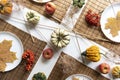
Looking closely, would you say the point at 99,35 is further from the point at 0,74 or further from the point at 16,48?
the point at 0,74

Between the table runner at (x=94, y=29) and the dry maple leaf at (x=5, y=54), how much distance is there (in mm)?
370

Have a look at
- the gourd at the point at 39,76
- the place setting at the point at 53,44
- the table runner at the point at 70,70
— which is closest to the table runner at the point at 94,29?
the place setting at the point at 53,44

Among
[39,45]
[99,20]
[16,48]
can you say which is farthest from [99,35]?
[16,48]

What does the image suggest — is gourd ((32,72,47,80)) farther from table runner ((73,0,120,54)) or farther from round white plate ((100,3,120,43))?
round white plate ((100,3,120,43))

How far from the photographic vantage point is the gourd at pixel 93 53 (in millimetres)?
1660

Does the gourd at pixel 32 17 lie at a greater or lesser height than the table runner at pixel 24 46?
greater

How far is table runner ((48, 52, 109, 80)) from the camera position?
1726 millimetres

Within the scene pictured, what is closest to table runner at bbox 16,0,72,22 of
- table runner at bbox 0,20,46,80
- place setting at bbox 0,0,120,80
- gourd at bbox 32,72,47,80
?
place setting at bbox 0,0,120,80

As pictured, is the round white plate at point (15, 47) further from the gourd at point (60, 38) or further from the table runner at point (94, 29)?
the table runner at point (94, 29)

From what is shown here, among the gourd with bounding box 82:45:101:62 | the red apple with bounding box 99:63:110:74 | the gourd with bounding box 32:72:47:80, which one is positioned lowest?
the gourd with bounding box 32:72:47:80

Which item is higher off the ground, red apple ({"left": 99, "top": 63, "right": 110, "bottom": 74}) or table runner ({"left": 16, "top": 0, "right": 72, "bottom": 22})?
table runner ({"left": 16, "top": 0, "right": 72, "bottom": 22})

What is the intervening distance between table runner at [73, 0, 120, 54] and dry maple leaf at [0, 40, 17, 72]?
37 cm

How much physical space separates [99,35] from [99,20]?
8 centimetres

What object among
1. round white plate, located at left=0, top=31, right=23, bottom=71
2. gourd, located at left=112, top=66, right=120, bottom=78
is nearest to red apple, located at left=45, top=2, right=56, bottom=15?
round white plate, located at left=0, top=31, right=23, bottom=71
